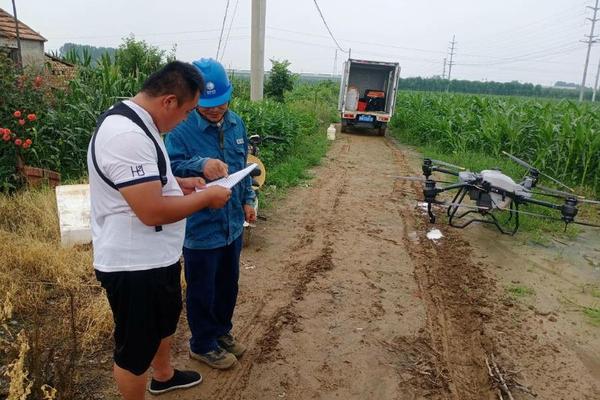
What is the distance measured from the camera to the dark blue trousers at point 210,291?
2.76m

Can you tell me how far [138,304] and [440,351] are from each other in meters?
2.31

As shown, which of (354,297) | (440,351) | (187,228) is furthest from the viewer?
(354,297)

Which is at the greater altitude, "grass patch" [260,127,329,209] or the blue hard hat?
the blue hard hat

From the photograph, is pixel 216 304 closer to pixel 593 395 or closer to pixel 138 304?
pixel 138 304

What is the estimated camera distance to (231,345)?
3.16 m

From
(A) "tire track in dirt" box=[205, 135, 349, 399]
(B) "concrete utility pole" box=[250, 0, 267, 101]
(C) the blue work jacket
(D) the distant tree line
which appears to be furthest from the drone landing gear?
(D) the distant tree line

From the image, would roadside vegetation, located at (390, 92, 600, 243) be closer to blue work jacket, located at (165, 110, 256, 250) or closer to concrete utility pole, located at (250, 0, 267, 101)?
blue work jacket, located at (165, 110, 256, 250)

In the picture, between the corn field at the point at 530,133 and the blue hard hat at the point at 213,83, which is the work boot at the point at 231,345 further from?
the corn field at the point at 530,133

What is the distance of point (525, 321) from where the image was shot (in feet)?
12.8

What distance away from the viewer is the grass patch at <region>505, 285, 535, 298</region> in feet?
14.4

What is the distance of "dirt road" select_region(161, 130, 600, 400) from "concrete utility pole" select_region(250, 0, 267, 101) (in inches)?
276

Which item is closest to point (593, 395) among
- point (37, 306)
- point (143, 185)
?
point (143, 185)

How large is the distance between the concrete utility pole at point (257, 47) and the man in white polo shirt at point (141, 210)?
10762 millimetres

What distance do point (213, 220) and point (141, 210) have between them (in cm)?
92
